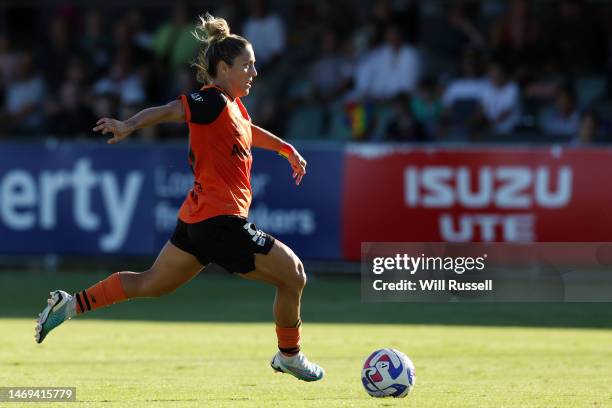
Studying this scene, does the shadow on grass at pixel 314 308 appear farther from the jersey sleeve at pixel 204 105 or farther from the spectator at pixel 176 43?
the spectator at pixel 176 43

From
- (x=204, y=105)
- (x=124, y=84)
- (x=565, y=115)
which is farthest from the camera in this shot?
(x=124, y=84)

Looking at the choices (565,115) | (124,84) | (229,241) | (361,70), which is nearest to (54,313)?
(229,241)

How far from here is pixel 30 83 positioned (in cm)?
2152

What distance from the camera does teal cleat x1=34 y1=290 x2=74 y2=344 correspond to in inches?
355

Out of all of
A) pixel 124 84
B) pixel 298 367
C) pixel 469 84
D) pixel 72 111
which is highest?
pixel 469 84

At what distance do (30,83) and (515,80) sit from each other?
791cm

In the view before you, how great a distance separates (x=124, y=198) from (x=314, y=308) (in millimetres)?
4245

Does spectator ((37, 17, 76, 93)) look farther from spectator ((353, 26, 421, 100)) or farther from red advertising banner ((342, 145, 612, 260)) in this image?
red advertising banner ((342, 145, 612, 260))

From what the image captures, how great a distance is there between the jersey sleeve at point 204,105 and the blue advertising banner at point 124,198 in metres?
8.60

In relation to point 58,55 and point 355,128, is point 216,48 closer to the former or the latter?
point 355,128

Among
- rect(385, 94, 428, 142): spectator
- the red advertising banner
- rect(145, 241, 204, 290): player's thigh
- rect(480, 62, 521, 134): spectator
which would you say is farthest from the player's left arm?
rect(480, 62, 521, 134): spectator

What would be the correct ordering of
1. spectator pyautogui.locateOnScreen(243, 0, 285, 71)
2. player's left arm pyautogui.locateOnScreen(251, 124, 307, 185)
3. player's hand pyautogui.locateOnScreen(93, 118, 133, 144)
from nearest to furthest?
player's hand pyautogui.locateOnScreen(93, 118, 133, 144) → player's left arm pyautogui.locateOnScreen(251, 124, 307, 185) → spectator pyautogui.locateOnScreen(243, 0, 285, 71)

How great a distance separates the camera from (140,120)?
8.01 m

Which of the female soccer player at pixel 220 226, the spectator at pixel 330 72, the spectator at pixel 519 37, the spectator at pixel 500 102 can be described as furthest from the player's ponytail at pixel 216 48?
the spectator at pixel 330 72
